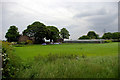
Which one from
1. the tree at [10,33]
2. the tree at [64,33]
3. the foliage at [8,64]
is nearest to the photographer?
the foliage at [8,64]

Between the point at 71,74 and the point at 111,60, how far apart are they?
3.63 feet

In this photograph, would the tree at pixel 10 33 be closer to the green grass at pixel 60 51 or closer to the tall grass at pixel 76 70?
the green grass at pixel 60 51

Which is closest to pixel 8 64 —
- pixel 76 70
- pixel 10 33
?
pixel 76 70

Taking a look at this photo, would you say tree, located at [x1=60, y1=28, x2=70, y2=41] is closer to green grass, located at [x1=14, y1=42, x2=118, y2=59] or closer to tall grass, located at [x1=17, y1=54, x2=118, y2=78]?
green grass, located at [x1=14, y1=42, x2=118, y2=59]

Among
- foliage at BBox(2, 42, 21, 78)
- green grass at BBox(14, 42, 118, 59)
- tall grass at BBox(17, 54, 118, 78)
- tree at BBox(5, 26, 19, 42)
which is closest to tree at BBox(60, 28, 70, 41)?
green grass at BBox(14, 42, 118, 59)

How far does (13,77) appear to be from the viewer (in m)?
2.18

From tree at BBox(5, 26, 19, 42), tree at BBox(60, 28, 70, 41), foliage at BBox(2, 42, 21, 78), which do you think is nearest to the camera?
foliage at BBox(2, 42, 21, 78)

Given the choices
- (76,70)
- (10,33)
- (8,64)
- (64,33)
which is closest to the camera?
(8,64)

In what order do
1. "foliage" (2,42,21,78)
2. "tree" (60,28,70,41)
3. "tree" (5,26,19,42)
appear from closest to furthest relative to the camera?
"foliage" (2,42,21,78), "tree" (60,28,70,41), "tree" (5,26,19,42)

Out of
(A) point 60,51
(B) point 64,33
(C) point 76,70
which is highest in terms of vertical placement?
(B) point 64,33

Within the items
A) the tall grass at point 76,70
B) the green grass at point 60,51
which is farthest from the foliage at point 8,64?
the green grass at point 60,51

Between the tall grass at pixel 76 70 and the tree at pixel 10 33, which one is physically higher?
the tree at pixel 10 33

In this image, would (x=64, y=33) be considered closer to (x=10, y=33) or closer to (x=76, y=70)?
(x=76, y=70)

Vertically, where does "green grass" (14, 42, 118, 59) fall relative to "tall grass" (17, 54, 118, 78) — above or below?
above
